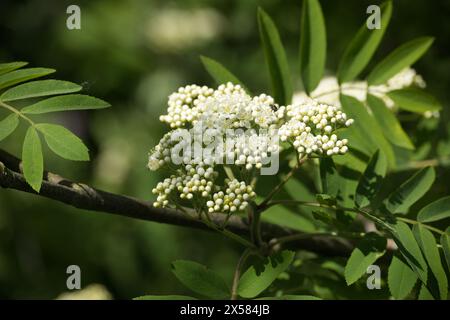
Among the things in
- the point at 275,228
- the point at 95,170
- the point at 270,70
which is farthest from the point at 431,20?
the point at 95,170

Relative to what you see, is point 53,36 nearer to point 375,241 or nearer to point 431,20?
point 431,20

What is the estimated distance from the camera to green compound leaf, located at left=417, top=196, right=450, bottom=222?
2133 mm

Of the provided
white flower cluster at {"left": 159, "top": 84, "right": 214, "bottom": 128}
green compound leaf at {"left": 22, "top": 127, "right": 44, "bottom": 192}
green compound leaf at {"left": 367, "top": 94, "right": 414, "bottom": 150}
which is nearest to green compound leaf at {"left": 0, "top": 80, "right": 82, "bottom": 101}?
green compound leaf at {"left": 22, "top": 127, "right": 44, "bottom": 192}

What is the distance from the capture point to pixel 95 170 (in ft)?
17.0

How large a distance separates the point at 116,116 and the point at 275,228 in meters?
3.58

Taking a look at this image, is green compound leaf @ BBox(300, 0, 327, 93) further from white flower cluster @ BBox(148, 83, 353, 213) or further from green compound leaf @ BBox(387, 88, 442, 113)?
white flower cluster @ BBox(148, 83, 353, 213)

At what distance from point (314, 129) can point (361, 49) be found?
28.0 inches

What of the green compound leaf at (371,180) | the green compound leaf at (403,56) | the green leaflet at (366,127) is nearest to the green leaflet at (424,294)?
the green compound leaf at (371,180)

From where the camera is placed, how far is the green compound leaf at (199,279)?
2.07 metres

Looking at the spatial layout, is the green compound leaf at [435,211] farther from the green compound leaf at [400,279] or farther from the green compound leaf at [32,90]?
the green compound leaf at [32,90]

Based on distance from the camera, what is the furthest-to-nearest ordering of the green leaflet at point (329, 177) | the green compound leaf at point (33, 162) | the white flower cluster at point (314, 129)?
the green leaflet at point (329, 177)
the white flower cluster at point (314, 129)
the green compound leaf at point (33, 162)

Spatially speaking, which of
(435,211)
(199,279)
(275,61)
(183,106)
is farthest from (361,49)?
(199,279)

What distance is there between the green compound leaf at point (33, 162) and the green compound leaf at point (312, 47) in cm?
107

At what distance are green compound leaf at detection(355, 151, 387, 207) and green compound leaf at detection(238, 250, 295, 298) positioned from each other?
0.33 metres
